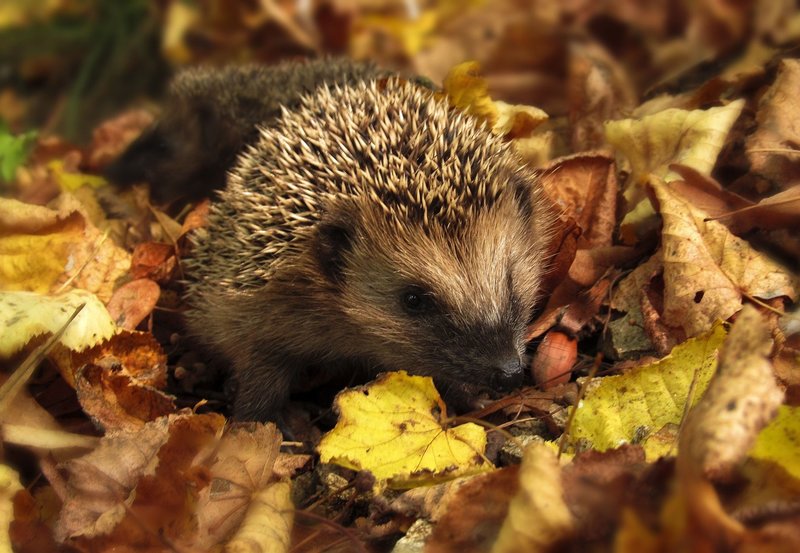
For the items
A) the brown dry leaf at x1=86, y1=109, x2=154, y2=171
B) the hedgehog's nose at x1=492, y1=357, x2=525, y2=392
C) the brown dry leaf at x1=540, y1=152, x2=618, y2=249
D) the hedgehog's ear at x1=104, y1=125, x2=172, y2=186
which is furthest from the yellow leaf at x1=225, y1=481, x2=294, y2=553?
the brown dry leaf at x1=86, y1=109, x2=154, y2=171

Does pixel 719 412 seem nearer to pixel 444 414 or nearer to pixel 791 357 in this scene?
pixel 791 357

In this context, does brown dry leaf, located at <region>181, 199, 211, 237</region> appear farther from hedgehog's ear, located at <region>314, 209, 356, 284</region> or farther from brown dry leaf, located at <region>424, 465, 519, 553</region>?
brown dry leaf, located at <region>424, 465, 519, 553</region>

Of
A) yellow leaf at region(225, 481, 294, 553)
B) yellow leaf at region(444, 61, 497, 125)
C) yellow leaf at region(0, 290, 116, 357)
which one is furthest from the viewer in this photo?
yellow leaf at region(444, 61, 497, 125)

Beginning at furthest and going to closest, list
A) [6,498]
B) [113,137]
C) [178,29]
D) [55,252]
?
[178,29] < [113,137] < [55,252] < [6,498]

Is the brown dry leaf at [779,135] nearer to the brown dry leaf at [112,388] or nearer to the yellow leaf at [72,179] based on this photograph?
the brown dry leaf at [112,388]

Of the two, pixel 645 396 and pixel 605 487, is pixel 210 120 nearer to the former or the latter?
pixel 645 396

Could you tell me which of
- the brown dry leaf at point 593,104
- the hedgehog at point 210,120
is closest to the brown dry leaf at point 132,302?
the hedgehog at point 210,120

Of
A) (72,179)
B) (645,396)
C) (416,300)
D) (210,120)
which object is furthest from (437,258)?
(72,179)
